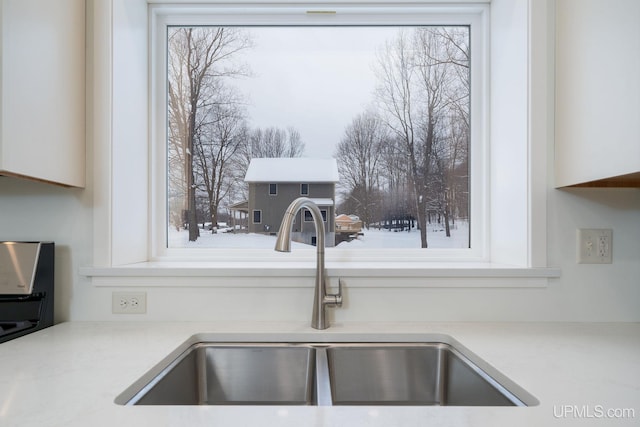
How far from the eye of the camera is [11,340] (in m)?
1.02

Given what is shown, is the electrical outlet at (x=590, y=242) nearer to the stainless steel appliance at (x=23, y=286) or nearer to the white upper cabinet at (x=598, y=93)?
the white upper cabinet at (x=598, y=93)

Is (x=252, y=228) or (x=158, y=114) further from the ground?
(x=158, y=114)

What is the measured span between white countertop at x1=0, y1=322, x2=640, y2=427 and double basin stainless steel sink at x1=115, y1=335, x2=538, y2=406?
39 mm

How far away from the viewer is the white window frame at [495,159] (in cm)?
119

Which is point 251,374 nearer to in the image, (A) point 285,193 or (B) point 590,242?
(A) point 285,193

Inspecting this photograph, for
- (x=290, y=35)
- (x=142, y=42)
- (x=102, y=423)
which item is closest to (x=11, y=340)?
(x=102, y=423)

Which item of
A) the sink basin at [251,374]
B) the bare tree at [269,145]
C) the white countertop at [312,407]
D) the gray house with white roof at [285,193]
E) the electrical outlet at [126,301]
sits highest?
the bare tree at [269,145]

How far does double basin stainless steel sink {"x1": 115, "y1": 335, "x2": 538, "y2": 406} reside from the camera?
1.06 m

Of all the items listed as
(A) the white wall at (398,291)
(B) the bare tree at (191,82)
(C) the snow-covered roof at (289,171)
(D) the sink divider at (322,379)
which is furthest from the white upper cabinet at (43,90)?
(D) the sink divider at (322,379)

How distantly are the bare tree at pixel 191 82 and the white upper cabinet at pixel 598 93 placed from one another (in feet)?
3.65

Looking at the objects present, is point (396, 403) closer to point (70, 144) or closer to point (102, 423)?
point (102, 423)

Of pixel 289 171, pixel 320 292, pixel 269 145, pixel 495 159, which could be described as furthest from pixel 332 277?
pixel 495 159

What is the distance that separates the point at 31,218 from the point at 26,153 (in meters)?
0.37

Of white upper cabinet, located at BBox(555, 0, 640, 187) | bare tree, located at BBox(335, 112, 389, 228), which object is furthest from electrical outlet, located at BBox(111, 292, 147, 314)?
white upper cabinet, located at BBox(555, 0, 640, 187)
